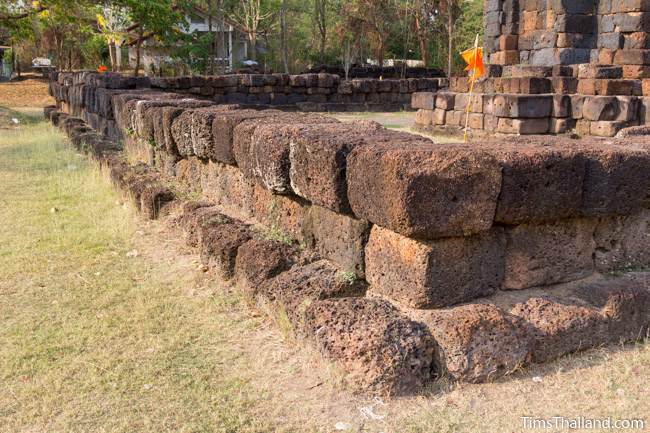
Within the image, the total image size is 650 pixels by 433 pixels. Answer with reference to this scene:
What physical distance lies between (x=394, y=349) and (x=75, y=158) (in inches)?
364

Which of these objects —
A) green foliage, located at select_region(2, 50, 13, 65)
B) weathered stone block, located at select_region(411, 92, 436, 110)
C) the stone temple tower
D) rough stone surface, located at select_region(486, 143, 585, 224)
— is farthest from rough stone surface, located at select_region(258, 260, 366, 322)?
green foliage, located at select_region(2, 50, 13, 65)

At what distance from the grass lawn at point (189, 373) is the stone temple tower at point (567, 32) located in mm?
13345

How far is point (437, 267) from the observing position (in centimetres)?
362

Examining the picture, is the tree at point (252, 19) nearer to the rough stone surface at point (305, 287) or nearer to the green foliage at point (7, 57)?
the green foliage at point (7, 57)

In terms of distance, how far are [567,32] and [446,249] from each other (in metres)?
15.0

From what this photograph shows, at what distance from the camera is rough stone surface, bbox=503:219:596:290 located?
3.92 meters

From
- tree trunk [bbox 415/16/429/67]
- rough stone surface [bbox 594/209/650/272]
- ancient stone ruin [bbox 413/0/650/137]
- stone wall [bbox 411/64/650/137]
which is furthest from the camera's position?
tree trunk [bbox 415/16/429/67]

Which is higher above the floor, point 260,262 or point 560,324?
point 260,262

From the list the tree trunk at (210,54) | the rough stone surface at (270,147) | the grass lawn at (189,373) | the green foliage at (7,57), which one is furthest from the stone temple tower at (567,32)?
the green foliage at (7,57)

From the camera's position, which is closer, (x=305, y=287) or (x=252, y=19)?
(x=305, y=287)

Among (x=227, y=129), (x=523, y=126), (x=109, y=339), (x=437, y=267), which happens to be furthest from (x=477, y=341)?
(x=523, y=126)

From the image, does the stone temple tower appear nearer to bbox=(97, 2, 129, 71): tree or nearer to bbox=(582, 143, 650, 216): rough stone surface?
bbox=(97, 2, 129, 71): tree

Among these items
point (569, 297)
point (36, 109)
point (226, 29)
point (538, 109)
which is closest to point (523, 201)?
point (569, 297)

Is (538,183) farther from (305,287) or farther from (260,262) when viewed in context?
(260,262)
